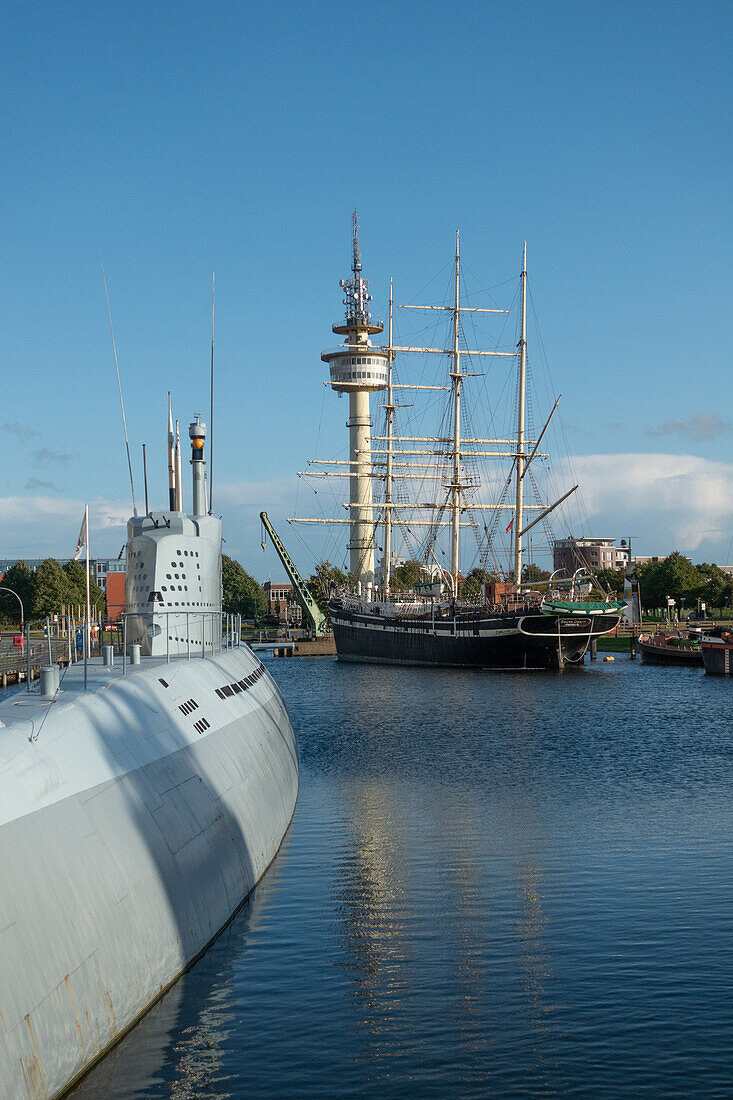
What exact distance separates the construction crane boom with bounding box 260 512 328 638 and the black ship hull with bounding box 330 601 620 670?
3131 cm

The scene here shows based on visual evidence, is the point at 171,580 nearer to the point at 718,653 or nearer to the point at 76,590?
the point at 718,653

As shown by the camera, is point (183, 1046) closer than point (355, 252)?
Yes

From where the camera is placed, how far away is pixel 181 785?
15695 millimetres

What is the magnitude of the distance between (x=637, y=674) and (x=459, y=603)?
67.2 ft

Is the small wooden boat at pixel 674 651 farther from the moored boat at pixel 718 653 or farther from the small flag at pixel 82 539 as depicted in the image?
the small flag at pixel 82 539

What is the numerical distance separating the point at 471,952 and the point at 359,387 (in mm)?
111454

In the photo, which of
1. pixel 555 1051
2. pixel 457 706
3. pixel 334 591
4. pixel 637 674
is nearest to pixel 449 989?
pixel 555 1051

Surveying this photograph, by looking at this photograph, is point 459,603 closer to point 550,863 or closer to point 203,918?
point 550,863

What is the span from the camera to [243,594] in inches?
6796

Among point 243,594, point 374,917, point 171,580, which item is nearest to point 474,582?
point 243,594

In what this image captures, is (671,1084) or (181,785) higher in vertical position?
(181,785)

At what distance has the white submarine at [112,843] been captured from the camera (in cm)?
972

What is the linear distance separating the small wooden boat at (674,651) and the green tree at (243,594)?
92.6m

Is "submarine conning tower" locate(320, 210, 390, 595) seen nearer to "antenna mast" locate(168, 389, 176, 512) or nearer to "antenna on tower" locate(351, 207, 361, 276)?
"antenna on tower" locate(351, 207, 361, 276)
